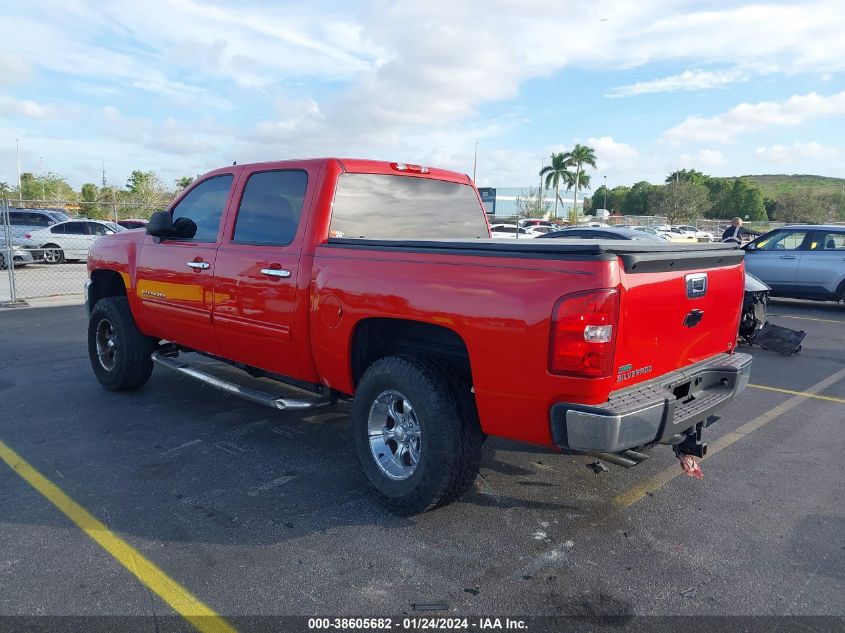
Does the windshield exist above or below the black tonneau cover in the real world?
above

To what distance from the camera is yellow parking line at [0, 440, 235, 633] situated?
2.71m

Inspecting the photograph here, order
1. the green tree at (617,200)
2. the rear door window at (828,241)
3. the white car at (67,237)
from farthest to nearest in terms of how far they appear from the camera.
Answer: the green tree at (617,200), the white car at (67,237), the rear door window at (828,241)

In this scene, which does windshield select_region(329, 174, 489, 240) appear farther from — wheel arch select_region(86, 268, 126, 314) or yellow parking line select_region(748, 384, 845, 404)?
yellow parking line select_region(748, 384, 845, 404)

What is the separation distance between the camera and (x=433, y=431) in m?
3.39

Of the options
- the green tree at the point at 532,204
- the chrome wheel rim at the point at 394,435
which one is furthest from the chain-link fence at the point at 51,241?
the green tree at the point at 532,204

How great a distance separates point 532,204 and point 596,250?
217 feet

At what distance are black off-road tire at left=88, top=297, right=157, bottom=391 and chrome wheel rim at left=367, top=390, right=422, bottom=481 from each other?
10.2 ft

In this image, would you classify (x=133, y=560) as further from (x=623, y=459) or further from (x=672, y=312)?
(x=672, y=312)

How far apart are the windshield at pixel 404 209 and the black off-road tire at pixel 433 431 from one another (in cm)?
115

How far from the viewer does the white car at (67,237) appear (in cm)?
2105

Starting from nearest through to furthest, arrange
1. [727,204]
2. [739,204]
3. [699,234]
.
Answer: [699,234] → [739,204] → [727,204]

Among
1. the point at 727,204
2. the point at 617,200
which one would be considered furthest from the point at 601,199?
the point at 727,204

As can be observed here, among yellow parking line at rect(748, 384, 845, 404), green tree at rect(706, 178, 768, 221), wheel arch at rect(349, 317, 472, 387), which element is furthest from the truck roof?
green tree at rect(706, 178, 768, 221)

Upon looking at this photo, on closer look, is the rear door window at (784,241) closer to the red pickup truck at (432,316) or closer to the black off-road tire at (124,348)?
the red pickup truck at (432,316)
